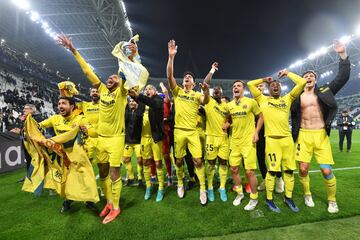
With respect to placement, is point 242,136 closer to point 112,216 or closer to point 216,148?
point 216,148

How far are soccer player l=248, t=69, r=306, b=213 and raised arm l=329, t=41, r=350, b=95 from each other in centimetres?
55

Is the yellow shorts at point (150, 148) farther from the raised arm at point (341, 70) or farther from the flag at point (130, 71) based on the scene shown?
the raised arm at point (341, 70)

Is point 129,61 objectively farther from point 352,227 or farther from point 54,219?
point 352,227

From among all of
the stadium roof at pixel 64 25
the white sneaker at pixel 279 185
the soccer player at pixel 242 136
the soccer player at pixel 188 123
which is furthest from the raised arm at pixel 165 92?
the stadium roof at pixel 64 25

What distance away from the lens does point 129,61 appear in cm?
435

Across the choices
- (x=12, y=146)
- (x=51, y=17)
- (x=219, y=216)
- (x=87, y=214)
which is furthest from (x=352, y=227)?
(x=51, y=17)

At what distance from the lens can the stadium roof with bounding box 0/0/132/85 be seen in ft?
61.9

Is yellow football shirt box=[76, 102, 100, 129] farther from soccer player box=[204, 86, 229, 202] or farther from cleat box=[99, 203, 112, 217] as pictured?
soccer player box=[204, 86, 229, 202]

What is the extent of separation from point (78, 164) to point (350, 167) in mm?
7566

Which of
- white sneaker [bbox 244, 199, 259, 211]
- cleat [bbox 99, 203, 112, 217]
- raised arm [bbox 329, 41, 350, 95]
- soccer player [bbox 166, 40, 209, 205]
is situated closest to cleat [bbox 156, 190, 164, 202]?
soccer player [bbox 166, 40, 209, 205]

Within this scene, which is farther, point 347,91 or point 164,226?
Answer: point 347,91

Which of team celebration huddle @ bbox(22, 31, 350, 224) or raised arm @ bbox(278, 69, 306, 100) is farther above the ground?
raised arm @ bbox(278, 69, 306, 100)

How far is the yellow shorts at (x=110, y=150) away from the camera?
4.29 metres

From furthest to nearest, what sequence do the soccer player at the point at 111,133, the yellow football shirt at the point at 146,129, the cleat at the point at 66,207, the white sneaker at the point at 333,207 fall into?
the yellow football shirt at the point at 146,129, the cleat at the point at 66,207, the soccer player at the point at 111,133, the white sneaker at the point at 333,207
